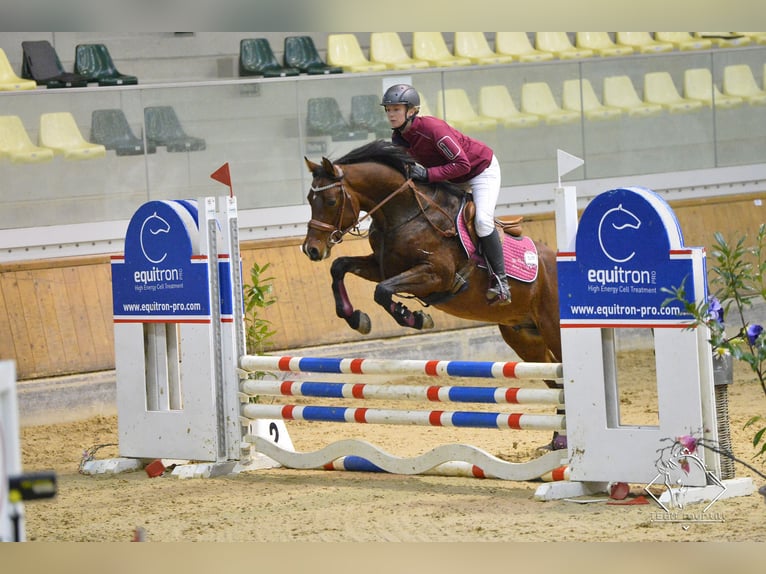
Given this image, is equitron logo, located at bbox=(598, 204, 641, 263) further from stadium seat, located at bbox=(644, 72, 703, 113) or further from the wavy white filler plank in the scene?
stadium seat, located at bbox=(644, 72, 703, 113)

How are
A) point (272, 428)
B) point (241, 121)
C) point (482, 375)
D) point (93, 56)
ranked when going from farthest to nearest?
point (93, 56)
point (241, 121)
point (272, 428)
point (482, 375)

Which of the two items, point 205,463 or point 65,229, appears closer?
point 205,463

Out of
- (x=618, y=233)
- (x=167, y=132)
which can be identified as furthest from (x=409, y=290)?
(x=167, y=132)

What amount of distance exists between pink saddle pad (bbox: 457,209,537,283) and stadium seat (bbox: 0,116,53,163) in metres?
2.86

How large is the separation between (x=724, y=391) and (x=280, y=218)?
12.9 ft

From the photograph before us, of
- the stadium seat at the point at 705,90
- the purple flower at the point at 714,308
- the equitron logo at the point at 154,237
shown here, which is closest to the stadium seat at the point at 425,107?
the stadium seat at the point at 705,90

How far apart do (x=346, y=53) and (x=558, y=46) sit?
1873 millimetres

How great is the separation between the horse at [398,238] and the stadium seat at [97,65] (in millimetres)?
3459

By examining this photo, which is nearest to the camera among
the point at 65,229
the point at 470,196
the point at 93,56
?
the point at 470,196

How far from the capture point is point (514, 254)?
5715mm

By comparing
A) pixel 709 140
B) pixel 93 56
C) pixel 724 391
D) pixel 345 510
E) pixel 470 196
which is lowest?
pixel 345 510

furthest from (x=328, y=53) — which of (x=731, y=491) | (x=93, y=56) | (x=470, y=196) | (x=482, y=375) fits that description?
(x=731, y=491)

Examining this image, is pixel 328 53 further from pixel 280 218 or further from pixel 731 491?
pixel 731 491

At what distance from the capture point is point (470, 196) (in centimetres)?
560
